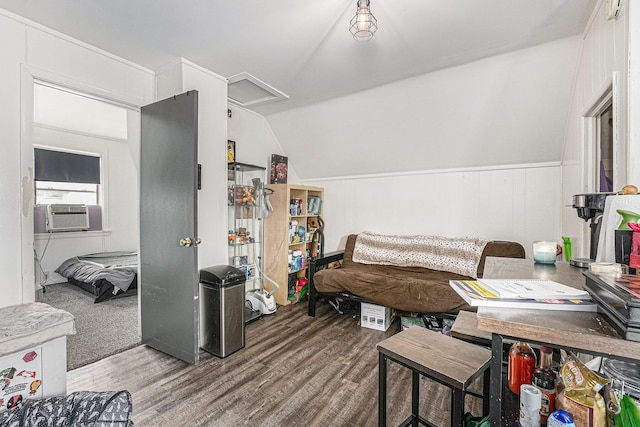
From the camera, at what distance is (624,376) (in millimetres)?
716

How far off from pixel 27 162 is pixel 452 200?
3.74m

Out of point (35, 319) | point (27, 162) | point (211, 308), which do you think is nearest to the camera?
point (35, 319)

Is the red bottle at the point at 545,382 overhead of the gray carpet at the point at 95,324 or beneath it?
overhead

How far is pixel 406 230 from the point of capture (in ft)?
12.0

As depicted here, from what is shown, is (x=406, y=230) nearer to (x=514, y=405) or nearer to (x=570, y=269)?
(x=570, y=269)

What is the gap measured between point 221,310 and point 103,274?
94.2 inches

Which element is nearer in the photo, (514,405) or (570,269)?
(514,405)

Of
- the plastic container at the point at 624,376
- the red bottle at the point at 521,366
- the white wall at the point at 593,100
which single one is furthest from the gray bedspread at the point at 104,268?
the white wall at the point at 593,100

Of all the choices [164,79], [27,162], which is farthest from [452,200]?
[27,162]

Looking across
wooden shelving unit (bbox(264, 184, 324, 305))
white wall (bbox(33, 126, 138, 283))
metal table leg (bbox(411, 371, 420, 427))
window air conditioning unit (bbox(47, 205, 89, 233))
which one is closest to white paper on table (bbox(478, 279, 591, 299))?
metal table leg (bbox(411, 371, 420, 427))

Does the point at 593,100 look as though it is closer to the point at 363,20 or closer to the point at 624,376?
the point at 363,20

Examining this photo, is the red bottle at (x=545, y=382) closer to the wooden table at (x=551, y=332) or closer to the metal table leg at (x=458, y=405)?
the wooden table at (x=551, y=332)

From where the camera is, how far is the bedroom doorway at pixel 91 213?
2.73m

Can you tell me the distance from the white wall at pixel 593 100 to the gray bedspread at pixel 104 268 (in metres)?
4.64
